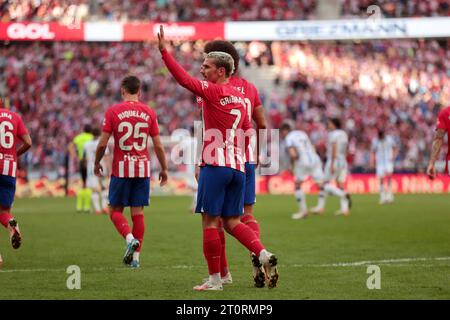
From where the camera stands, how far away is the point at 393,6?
41438mm

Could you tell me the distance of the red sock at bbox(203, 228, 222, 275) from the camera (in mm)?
8906

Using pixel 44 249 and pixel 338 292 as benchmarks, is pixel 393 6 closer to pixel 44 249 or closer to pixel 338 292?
pixel 44 249

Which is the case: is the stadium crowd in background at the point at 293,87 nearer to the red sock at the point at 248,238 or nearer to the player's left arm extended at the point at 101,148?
the player's left arm extended at the point at 101,148

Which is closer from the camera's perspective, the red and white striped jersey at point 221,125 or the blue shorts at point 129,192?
the red and white striped jersey at point 221,125

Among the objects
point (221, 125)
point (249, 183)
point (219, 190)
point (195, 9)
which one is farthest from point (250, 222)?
point (195, 9)

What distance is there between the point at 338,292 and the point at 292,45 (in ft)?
114

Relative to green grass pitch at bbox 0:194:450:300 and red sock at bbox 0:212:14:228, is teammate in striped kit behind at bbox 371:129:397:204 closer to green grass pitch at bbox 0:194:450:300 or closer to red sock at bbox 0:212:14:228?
green grass pitch at bbox 0:194:450:300

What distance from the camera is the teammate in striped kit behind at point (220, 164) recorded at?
8742 millimetres

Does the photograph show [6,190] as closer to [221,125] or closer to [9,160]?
[9,160]

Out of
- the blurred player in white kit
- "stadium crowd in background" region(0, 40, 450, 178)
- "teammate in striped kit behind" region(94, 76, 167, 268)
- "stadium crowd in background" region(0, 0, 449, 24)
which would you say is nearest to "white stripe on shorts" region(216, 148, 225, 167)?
"teammate in striped kit behind" region(94, 76, 167, 268)

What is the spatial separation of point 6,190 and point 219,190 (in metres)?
3.89

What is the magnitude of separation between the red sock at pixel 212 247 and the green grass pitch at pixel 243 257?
0.30 metres

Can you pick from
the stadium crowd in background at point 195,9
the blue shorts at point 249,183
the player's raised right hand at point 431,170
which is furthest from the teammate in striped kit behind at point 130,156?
the stadium crowd in background at point 195,9
